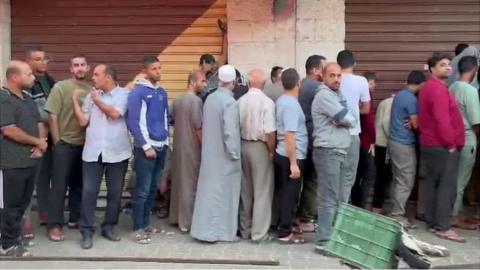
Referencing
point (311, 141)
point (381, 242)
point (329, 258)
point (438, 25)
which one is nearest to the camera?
point (381, 242)

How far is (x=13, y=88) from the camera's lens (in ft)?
22.7

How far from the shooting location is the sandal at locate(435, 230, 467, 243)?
8023 mm

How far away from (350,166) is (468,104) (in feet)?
5.33

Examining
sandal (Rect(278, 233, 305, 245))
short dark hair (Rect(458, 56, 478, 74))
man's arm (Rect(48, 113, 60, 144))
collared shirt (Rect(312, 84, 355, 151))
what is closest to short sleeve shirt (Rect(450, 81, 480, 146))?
short dark hair (Rect(458, 56, 478, 74))

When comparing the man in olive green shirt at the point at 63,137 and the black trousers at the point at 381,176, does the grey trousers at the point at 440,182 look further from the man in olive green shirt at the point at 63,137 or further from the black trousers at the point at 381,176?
the man in olive green shirt at the point at 63,137

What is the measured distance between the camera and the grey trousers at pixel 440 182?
26.2 feet

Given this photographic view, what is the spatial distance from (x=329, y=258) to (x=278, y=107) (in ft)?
5.34

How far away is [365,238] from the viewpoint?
207 inches

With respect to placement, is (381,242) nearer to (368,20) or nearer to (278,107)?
(278,107)

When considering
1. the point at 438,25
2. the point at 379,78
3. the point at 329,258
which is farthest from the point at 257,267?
the point at 438,25

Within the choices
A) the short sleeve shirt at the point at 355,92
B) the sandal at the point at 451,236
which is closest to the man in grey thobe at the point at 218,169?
the short sleeve shirt at the point at 355,92

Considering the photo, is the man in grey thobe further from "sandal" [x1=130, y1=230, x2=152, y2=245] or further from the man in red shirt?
the man in red shirt

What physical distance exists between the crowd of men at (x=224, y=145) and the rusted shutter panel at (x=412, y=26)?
1.16 metres

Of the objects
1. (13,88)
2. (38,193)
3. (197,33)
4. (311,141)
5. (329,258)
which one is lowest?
(329,258)
